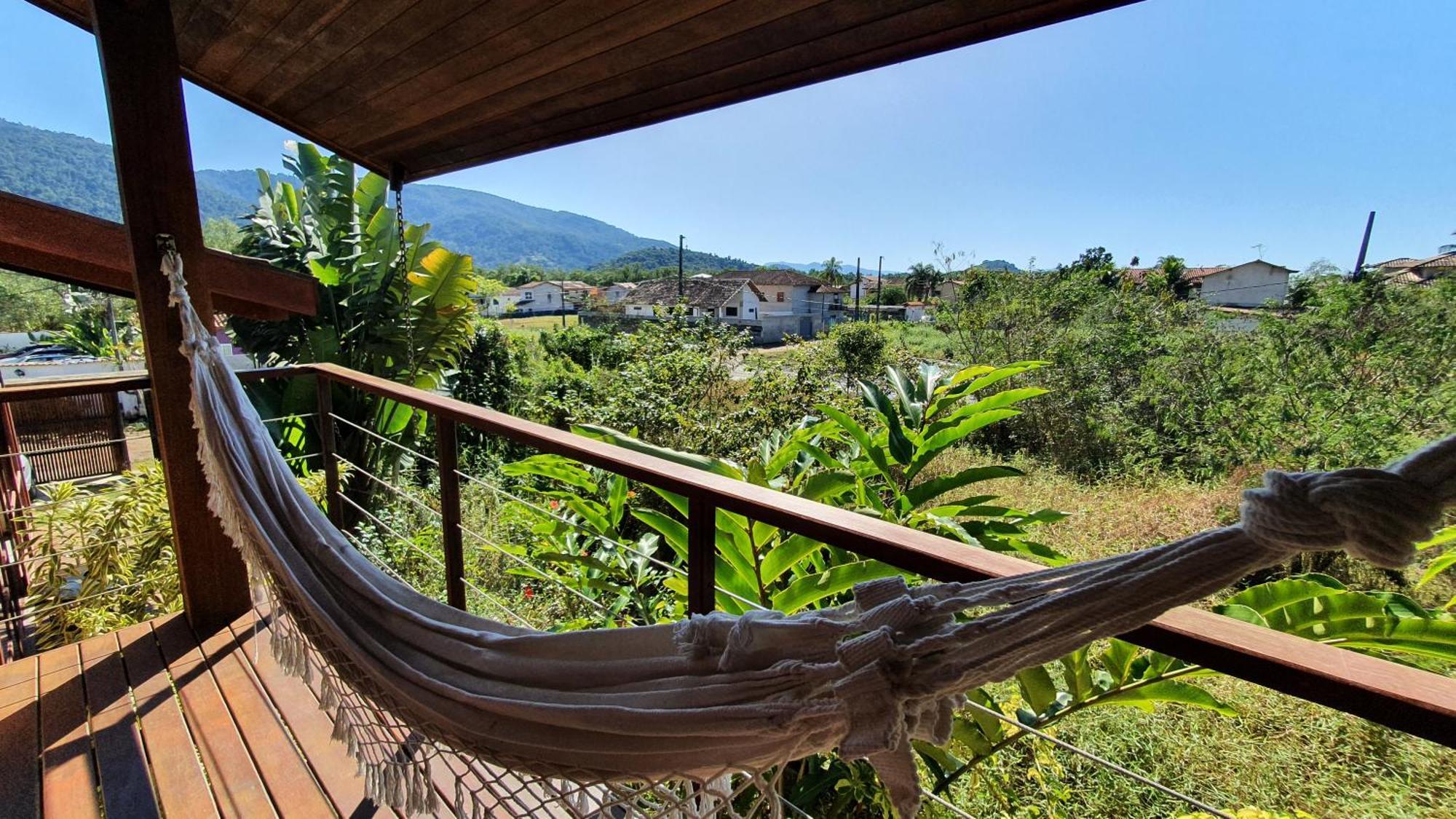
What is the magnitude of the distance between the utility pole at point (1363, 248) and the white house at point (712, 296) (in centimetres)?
1786

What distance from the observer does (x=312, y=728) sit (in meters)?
1.29

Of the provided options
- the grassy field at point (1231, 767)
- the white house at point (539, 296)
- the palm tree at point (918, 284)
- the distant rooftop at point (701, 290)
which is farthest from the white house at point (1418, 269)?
the white house at point (539, 296)

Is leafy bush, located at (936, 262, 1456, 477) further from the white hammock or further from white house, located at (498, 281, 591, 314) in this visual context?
white house, located at (498, 281, 591, 314)

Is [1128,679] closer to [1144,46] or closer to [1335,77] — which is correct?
[1144,46]

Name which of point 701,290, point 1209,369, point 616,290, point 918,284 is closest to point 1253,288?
point 1209,369

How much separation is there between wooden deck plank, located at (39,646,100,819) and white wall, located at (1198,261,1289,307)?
23.7ft

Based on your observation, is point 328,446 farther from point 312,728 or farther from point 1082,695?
point 1082,695

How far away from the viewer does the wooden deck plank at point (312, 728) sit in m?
1.11

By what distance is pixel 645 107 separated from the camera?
1442mm

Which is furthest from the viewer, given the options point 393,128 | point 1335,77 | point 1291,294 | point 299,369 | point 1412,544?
point 1335,77

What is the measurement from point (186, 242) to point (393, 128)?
0.64m

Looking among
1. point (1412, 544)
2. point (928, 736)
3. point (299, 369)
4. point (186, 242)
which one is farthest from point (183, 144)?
point (1412, 544)

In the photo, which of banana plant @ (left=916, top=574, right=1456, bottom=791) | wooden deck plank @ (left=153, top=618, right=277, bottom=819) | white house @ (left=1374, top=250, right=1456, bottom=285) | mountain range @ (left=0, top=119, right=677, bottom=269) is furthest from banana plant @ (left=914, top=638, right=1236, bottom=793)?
mountain range @ (left=0, top=119, right=677, bottom=269)

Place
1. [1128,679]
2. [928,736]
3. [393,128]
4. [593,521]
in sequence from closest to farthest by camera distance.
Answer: [928,736]
[1128,679]
[593,521]
[393,128]
